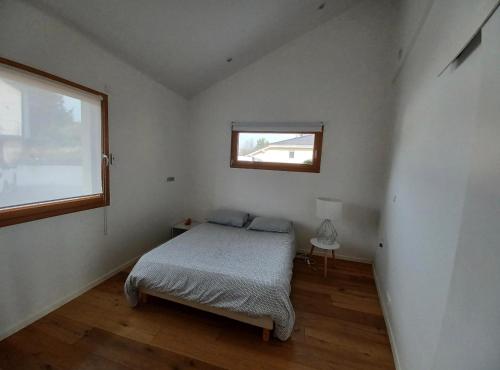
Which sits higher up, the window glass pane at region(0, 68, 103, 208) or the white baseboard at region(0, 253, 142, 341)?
the window glass pane at region(0, 68, 103, 208)

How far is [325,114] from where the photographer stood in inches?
112

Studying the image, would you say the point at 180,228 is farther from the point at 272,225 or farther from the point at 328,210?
the point at 328,210

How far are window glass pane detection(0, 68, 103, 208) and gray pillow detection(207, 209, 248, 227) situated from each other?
1.48 metres

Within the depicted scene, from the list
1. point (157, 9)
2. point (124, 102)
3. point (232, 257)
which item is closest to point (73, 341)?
point (232, 257)

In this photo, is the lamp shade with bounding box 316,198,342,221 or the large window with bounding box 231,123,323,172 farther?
the large window with bounding box 231,123,323,172

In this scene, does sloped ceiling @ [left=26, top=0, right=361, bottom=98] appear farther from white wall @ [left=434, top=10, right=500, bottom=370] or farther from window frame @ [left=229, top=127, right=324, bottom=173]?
white wall @ [left=434, top=10, right=500, bottom=370]

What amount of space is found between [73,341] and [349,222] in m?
3.13

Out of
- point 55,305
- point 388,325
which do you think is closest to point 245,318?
point 388,325

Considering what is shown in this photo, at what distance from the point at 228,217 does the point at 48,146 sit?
2.07 meters

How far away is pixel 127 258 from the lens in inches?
99.3

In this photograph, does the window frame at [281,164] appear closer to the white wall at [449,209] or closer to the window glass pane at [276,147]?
the window glass pane at [276,147]

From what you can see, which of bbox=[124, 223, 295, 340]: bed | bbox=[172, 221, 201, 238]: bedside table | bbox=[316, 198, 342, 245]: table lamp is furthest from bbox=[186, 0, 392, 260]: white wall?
bbox=[124, 223, 295, 340]: bed

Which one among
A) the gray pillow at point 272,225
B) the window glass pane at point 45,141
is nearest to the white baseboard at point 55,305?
the window glass pane at point 45,141

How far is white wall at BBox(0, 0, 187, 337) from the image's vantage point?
4.85ft
